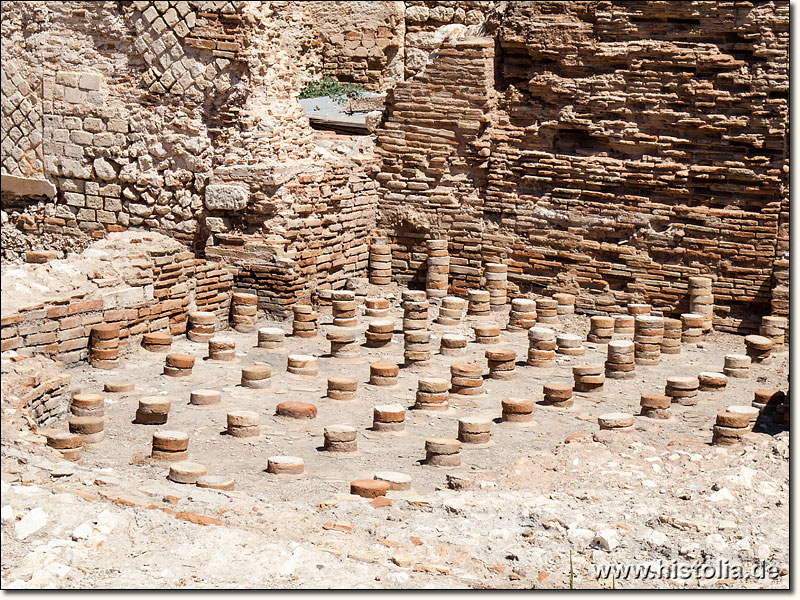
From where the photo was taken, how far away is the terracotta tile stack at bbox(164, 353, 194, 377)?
37.8 ft

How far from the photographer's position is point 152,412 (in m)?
10.0

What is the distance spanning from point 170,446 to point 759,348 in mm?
6470

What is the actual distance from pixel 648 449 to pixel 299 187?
629 cm

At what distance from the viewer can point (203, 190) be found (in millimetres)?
14172

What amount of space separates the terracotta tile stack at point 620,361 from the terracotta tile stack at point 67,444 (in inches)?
208

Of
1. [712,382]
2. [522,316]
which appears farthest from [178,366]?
[712,382]

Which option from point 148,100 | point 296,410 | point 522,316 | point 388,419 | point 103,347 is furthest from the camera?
point 148,100

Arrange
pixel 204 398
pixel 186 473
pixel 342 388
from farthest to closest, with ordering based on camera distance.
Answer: pixel 342 388 < pixel 204 398 < pixel 186 473

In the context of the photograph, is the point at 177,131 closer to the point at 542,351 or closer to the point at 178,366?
the point at 178,366

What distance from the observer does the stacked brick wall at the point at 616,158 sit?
13.8 m

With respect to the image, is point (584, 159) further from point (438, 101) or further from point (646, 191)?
point (438, 101)

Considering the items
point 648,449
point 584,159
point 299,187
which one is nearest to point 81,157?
point 299,187

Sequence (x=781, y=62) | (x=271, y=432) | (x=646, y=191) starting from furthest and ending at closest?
(x=646, y=191) → (x=781, y=62) → (x=271, y=432)

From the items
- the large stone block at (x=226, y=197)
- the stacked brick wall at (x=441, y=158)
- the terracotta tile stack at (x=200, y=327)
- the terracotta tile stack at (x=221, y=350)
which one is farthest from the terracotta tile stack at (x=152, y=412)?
the stacked brick wall at (x=441, y=158)
